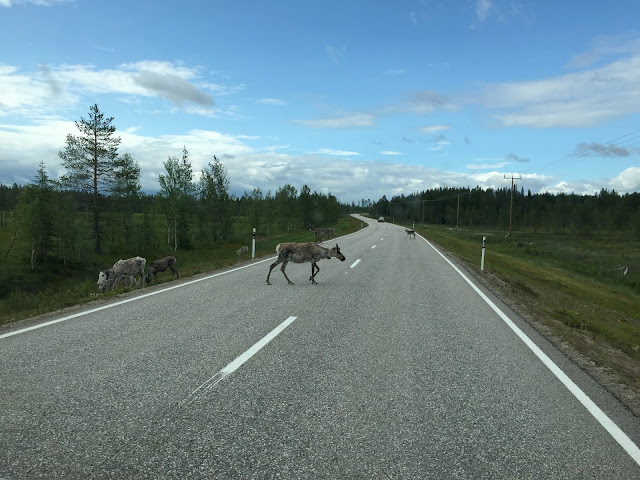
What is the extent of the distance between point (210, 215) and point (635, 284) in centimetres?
4457

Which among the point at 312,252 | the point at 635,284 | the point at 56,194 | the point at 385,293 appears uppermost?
the point at 56,194

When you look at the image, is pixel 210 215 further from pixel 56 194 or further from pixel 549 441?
pixel 549 441

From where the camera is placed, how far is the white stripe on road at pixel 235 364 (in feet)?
13.5

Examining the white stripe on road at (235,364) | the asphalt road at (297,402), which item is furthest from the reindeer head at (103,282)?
the white stripe on road at (235,364)

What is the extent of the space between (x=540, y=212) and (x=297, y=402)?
133483 mm

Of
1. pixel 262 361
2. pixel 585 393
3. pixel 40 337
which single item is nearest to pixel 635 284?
pixel 585 393

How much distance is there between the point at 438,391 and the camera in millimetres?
4293

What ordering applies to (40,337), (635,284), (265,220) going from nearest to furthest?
(40,337) → (635,284) → (265,220)

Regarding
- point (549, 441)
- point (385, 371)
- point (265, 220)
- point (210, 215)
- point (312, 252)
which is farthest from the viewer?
point (265, 220)

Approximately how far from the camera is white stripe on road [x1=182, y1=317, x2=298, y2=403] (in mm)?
4110

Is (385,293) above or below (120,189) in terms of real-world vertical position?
below

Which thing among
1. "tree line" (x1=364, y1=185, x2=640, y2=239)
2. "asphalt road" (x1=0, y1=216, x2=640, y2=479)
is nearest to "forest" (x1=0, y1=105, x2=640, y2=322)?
"asphalt road" (x1=0, y1=216, x2=640, y2=479)

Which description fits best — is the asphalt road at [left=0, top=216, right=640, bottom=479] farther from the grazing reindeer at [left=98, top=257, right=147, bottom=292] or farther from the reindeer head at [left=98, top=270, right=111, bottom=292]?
the reindeer head at [left=98, top=270, right=111, bottom=292]

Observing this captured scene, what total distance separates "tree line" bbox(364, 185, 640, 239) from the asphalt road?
193 ft
